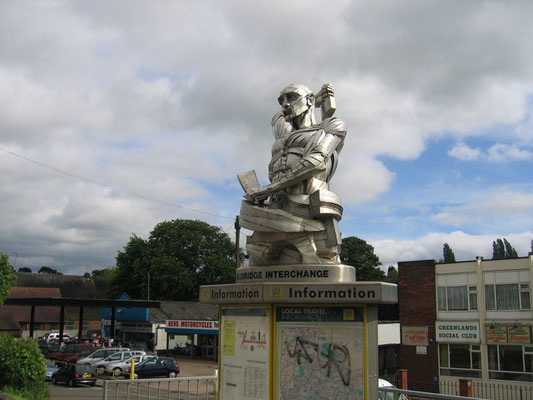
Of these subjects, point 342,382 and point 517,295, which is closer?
point 342,382

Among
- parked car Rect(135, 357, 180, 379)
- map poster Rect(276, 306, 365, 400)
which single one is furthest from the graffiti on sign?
parked car Rect(135, 357, 180, 379)

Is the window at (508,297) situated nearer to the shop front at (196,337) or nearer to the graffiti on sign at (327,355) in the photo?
the shop front at (196,337)

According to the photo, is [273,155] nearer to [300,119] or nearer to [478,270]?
[300,119]

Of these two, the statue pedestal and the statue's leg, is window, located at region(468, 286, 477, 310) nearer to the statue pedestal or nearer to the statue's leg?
the statue's leg

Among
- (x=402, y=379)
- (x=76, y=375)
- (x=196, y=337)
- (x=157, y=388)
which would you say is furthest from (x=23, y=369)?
(x=196, y=337)

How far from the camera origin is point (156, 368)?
28.6 m

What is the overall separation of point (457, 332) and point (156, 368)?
15181 millimetres

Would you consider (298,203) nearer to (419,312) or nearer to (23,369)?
(23,369)

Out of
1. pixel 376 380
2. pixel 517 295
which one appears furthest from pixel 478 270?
pixel 376 380

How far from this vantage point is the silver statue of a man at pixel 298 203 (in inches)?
379

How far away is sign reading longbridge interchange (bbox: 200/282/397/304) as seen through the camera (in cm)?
816

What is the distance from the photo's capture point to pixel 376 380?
8203mm

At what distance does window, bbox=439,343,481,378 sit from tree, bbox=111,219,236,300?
28077 millimetres

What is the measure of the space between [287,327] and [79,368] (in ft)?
64.3
